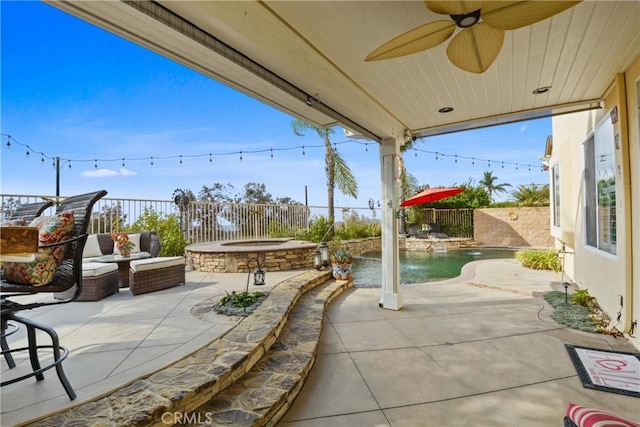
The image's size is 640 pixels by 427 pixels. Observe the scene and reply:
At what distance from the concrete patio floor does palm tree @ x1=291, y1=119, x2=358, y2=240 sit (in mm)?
6387

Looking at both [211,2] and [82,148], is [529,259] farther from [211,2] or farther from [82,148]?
[82,148]

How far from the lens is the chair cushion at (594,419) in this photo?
1.12 meters

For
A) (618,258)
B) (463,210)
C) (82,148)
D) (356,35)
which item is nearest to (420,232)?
(463,210)

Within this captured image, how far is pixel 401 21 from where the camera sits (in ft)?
6.78

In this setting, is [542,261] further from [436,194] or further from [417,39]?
[417,39]

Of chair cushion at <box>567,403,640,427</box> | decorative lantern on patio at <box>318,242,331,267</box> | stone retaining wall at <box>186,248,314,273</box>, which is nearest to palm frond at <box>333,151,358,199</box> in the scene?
stone retaining wall at <box>186,248,314,273</box>

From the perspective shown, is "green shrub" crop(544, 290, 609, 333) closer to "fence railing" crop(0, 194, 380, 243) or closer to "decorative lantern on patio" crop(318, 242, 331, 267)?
"decorative lantern on patio" crop(318, 242, 331, 267)

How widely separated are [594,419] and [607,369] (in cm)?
190

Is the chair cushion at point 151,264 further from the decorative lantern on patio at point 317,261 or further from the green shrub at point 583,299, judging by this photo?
the green shrub at point 583,299

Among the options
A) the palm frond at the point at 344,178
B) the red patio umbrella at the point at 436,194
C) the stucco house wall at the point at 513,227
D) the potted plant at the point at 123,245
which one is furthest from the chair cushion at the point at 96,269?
the stucco house wall at the point at 513,227

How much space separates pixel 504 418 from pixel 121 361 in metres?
2.71

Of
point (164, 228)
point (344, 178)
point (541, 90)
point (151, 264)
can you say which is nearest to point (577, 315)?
point (541, 90)

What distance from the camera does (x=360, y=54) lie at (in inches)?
96.0

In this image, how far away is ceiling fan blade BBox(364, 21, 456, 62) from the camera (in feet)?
5.43
